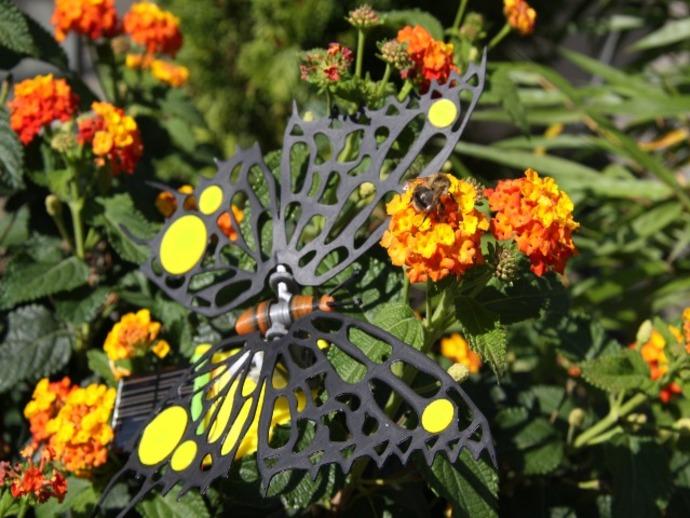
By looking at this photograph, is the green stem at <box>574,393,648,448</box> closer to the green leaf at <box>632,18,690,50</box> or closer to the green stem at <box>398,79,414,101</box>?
the green stem at <box>398,79,414,101</box>

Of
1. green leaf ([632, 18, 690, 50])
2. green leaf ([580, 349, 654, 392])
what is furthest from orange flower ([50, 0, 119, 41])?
green leaf ([632, 18, 690, 50])

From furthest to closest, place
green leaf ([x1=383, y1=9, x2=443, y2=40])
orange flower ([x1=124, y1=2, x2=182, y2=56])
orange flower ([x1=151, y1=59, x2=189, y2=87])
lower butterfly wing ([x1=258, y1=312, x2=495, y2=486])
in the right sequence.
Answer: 1. orange flower ([x1=151, y1=59, x2=189, y2=87])
2. orange flower ([x1=124, y1=2, x2=182, y2=56])
3. green leaf ([x1=383, y1=9, x2=443, y2=40])
4. lower butterfly wing ([x1=258, y1=312, x2=495, y2=486])

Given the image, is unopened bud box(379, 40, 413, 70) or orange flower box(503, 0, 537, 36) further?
orange flower box(503, 0, 537, 36)

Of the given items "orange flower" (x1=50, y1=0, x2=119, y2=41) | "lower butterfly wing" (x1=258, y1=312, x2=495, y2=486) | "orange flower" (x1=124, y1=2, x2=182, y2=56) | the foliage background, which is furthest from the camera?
"orange flower" (x1=124, y1=2, x2=182, y2=56)

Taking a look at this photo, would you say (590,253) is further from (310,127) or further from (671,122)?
(310,127)

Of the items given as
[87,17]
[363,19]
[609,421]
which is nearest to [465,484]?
[609,421]

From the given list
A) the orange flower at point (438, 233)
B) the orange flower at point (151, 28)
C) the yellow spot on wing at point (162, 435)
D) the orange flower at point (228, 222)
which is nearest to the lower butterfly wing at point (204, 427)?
the yellow spot on wing at point (162, 435)

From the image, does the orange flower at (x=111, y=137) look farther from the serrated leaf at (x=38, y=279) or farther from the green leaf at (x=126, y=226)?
the serrated leaf at (x=38, y=279)
